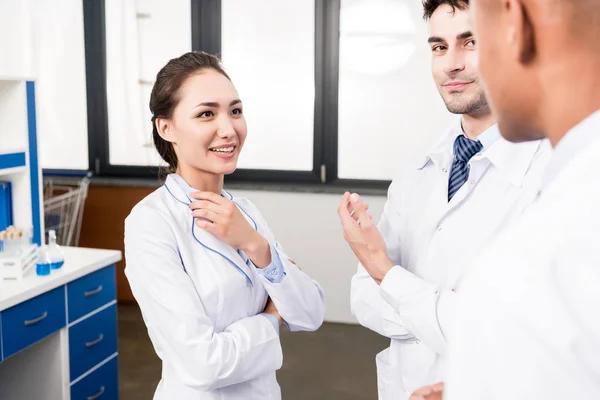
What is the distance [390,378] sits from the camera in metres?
1.47

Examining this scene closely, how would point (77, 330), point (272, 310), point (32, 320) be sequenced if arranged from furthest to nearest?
point (77, 330) → point (32, 320) → point (272, 310)

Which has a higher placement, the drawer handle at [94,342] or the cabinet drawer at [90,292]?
the cabinet drawer at [90,292]

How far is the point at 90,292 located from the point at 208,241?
4.03 ft

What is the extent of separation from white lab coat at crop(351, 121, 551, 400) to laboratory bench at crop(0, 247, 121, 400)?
1247 mm

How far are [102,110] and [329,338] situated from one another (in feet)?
7.72

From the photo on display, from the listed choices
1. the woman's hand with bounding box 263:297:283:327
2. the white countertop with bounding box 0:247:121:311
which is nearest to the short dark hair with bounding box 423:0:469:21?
the woman's hand with bounding box 263:297:283:327

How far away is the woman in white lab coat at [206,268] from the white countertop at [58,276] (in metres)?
0.85

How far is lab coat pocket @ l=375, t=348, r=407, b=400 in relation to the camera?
1.44m

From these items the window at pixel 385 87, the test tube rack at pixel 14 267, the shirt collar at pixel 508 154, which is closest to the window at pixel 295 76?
the window at pixel 385 87

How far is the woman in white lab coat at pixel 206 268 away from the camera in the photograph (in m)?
1.29

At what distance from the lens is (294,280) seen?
1.45m

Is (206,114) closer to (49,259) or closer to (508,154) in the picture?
(508,154)

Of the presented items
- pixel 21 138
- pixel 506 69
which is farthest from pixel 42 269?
pixel 506 69

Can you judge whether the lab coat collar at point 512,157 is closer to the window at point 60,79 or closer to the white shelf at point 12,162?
the white shelf at point 12,162
